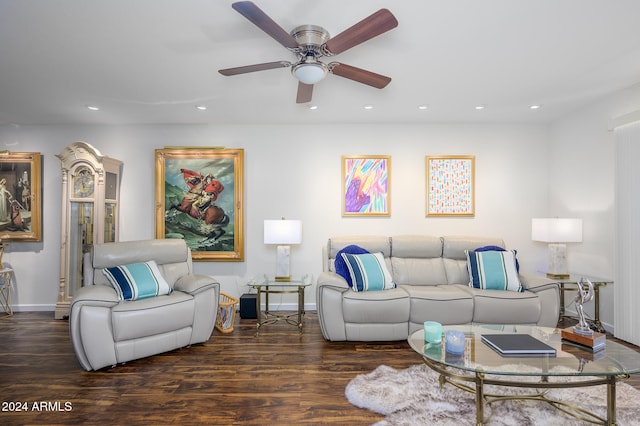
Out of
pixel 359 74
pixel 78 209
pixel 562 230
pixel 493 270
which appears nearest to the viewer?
pixel 359 74

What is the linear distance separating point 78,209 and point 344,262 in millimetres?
3185

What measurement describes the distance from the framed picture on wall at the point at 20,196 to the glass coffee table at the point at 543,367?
473 centimetres

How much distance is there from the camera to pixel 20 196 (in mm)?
4145

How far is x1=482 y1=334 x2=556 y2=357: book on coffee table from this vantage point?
1.89m

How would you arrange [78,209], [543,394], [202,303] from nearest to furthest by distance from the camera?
[543,394], [202,303], [78,209]

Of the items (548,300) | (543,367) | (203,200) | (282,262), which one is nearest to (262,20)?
(543,367)

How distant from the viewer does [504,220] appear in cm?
422

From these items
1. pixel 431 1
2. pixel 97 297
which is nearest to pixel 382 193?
pixel 431 1

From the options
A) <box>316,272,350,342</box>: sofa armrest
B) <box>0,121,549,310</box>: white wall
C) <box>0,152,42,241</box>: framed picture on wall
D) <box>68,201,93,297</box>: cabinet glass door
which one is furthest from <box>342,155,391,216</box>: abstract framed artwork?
<box>0,152,42,241</box>: framed picture on wall

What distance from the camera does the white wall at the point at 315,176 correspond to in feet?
13.8

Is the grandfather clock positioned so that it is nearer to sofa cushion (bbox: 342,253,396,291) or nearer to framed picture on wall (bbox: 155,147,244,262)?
framed picture on wall (bbox: 155,147,244,262)

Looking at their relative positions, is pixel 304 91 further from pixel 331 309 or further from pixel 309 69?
pixel 331 309

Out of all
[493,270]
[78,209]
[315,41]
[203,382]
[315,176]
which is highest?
[315,41]

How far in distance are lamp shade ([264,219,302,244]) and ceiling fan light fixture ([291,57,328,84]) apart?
1851mm
